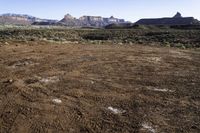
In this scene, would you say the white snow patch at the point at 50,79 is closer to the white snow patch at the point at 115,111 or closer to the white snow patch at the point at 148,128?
the white snow patch at the point at 115,111

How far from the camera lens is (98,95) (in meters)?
11.2

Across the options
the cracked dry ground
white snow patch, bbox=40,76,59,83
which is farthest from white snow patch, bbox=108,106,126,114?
white snow patch, bbox=40,76,59,83

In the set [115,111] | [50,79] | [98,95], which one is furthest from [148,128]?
[50,79]

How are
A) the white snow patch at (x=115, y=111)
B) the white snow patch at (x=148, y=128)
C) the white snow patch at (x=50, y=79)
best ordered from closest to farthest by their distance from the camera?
1. the white snow patch at (x=148, y=128)
2. the white snow patch at (x=115, y=111)
3. the white snow patch at (x=50, y=79)

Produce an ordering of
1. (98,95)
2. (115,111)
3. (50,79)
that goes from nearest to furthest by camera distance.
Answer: (115,111) < (98,95) < (50,79)

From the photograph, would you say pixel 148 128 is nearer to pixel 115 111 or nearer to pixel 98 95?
pixel 115 111

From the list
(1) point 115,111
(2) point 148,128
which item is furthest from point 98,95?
(2) point 148,128

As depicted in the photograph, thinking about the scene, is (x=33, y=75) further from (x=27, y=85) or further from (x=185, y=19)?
(x=185, y=19)

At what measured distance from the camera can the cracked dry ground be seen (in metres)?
8.51

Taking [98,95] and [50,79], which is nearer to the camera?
[98,95]

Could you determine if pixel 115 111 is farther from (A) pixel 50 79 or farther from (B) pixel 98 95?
(A) pixel 50 79

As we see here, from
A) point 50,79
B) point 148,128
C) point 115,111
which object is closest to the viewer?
point 148,128

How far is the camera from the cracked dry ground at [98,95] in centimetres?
851

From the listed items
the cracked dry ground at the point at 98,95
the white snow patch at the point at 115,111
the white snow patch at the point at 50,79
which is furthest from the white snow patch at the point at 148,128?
the white snow patch at the point at 50,79
